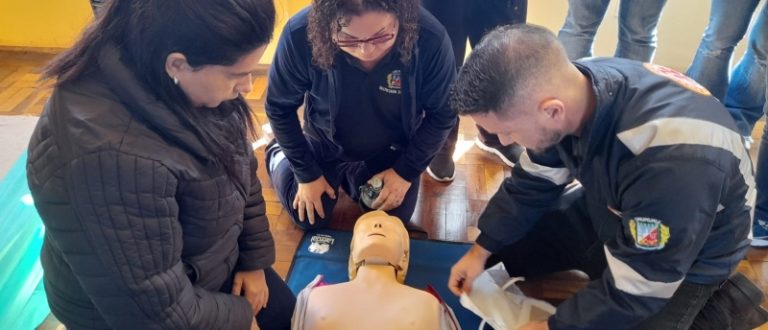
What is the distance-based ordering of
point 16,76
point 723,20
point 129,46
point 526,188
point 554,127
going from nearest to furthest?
point 129,46, point 554,127, point 526,188, point 723,20, point 16,76

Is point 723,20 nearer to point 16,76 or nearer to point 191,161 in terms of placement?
point 191,161

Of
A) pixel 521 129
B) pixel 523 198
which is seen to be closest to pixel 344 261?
pixel 523 198

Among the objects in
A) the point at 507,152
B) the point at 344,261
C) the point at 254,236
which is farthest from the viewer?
the point at 507,152

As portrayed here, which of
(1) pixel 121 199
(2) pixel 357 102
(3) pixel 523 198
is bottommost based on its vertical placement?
(3) pixel 523 198

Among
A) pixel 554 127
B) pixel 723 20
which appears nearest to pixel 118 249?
pixel 554 127

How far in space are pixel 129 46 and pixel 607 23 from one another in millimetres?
2205

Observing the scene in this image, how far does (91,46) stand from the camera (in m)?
0.78

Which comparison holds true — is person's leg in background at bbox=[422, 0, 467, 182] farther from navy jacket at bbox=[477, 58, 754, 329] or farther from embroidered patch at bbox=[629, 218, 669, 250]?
embroidered patch at bbox=[629, 218, 669, 250]

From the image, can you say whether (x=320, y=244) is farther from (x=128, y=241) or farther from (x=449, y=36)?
(x=128, y=241)

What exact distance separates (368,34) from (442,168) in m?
0.86

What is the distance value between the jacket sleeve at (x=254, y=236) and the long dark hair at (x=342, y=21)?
0.34 metres

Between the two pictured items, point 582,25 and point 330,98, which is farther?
point 582,25

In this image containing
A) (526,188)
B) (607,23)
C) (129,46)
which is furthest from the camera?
(607,23)

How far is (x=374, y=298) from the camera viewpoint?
4.35ft
